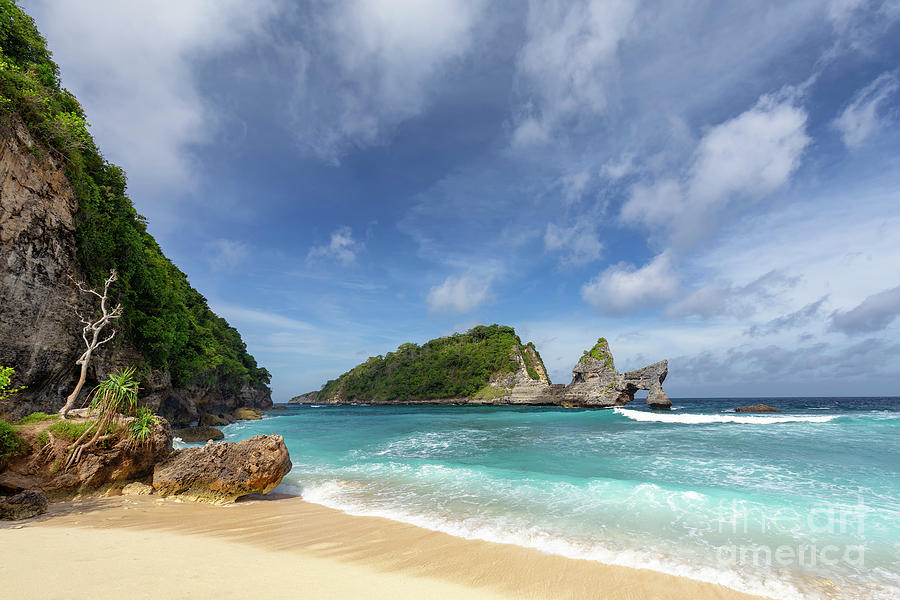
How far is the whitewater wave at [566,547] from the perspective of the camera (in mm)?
5023

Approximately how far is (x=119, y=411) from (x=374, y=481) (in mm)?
7254

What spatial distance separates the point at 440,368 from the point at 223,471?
78354 millimetres

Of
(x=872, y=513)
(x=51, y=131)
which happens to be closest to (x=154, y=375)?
(x=51, y=131)

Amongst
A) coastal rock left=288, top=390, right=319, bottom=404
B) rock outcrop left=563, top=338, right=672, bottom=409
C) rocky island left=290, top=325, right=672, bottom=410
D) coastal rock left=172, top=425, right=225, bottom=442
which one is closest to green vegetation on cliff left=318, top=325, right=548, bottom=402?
rocky island left=290, top=325, right=672, bottom=410

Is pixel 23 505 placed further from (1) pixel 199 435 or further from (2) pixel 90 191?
(1) pixel 199 435

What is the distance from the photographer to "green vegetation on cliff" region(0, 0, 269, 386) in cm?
1083

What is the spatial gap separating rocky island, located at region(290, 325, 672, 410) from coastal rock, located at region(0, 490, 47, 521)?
198 ft

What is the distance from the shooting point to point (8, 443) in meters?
7.18

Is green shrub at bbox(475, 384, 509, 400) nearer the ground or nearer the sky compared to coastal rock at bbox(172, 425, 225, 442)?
nearer the sky

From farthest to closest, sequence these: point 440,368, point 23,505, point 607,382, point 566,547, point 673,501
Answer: point 440,368, point 607,382, point 673,501, point 23,505, point 566,547

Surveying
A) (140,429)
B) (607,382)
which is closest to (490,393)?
(607,382)

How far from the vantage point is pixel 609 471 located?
12.0m

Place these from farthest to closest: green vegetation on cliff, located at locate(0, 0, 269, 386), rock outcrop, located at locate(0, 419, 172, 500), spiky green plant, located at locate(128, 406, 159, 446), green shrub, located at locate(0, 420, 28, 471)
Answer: green vegetation on cliff, located at locate(0, 0, 269, 386), spiky green plant, located at locate(128, 406, 159, 446), rock outcrop, located at locate(0, 419, 172, 500), green shrub, located at locate(0, 420, 28, 471)

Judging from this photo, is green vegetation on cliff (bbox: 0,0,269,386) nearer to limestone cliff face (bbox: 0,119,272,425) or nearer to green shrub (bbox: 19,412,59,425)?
limestone cliff face (bbox: 0,119,272,425)
